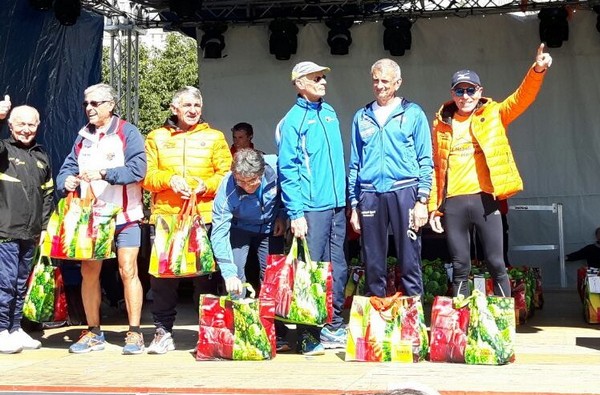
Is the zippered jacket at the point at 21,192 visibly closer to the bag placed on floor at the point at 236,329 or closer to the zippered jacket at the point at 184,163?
the zippered jacket at the point at 184,163

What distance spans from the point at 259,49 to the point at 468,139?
608 centimetres

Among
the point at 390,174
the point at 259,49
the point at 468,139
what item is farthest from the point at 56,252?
the point at 259,49

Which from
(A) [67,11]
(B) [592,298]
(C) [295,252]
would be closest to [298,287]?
(C) [295,252]

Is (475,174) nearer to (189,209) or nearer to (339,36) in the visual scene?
(189,209)

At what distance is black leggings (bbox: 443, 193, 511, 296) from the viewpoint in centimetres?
585

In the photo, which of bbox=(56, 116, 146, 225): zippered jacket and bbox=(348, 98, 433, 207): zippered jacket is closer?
bbox=(348, 98, 433, 207): zippered jacket

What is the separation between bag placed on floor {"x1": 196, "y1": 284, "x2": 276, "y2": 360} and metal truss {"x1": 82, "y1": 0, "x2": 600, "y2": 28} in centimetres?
576

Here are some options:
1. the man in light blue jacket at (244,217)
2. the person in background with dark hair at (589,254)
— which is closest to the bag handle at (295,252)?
the man in light blue jacket at (244,217)

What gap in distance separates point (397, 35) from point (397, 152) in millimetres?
5662

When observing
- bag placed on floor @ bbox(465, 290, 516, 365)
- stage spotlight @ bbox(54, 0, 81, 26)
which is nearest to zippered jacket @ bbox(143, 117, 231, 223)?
bag placed on floor @ bbox(465, 290, 516, 365)

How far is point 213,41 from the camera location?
37.9ft

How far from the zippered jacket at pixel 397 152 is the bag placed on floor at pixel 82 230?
151 centimetres

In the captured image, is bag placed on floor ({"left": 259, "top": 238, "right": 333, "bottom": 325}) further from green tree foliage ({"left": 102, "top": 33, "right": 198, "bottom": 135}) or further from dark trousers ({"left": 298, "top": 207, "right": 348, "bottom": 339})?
green tree foliage ({"left": 102, "top": 33, "right": 198, "bottom": 135})

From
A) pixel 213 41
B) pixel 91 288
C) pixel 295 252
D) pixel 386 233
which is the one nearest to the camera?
pixel 295 252
